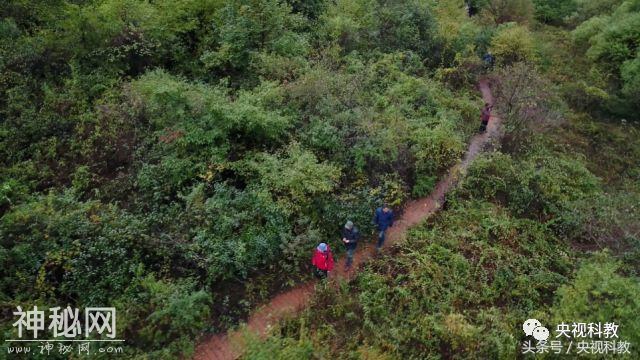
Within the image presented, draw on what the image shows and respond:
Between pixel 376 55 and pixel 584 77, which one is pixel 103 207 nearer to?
pixel 376 55

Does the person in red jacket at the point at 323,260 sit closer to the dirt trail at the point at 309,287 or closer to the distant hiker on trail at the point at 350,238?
the dirt trail at the point at 309,287

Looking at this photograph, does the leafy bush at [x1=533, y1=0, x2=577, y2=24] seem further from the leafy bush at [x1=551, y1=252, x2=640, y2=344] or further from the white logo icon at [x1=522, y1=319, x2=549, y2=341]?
the white logo icon at [x1=522, y1=319, x2=549, y2=341]

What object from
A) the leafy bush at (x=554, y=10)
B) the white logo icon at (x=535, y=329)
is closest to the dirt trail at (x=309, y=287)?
the white logo icon at (x=535, y=329)

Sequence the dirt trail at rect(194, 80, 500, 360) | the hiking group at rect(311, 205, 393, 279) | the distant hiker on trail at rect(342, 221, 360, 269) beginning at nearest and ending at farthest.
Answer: the dirt trail at rect(194, 80, 500, 360)
the hiking group at rect(311, 205, 393, 279)
the distant hiker on trail at rect(342, 221, 360, 269)

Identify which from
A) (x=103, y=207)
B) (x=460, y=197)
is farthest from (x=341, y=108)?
(x=103, y=207)

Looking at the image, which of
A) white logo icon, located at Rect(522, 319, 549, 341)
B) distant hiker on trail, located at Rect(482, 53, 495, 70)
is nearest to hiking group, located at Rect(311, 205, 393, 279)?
white logo icon, located at Rect(522, 319, 549, 341)

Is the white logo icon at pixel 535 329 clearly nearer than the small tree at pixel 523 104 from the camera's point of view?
Yes

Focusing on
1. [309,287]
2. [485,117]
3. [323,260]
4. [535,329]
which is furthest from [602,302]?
[485,117]
